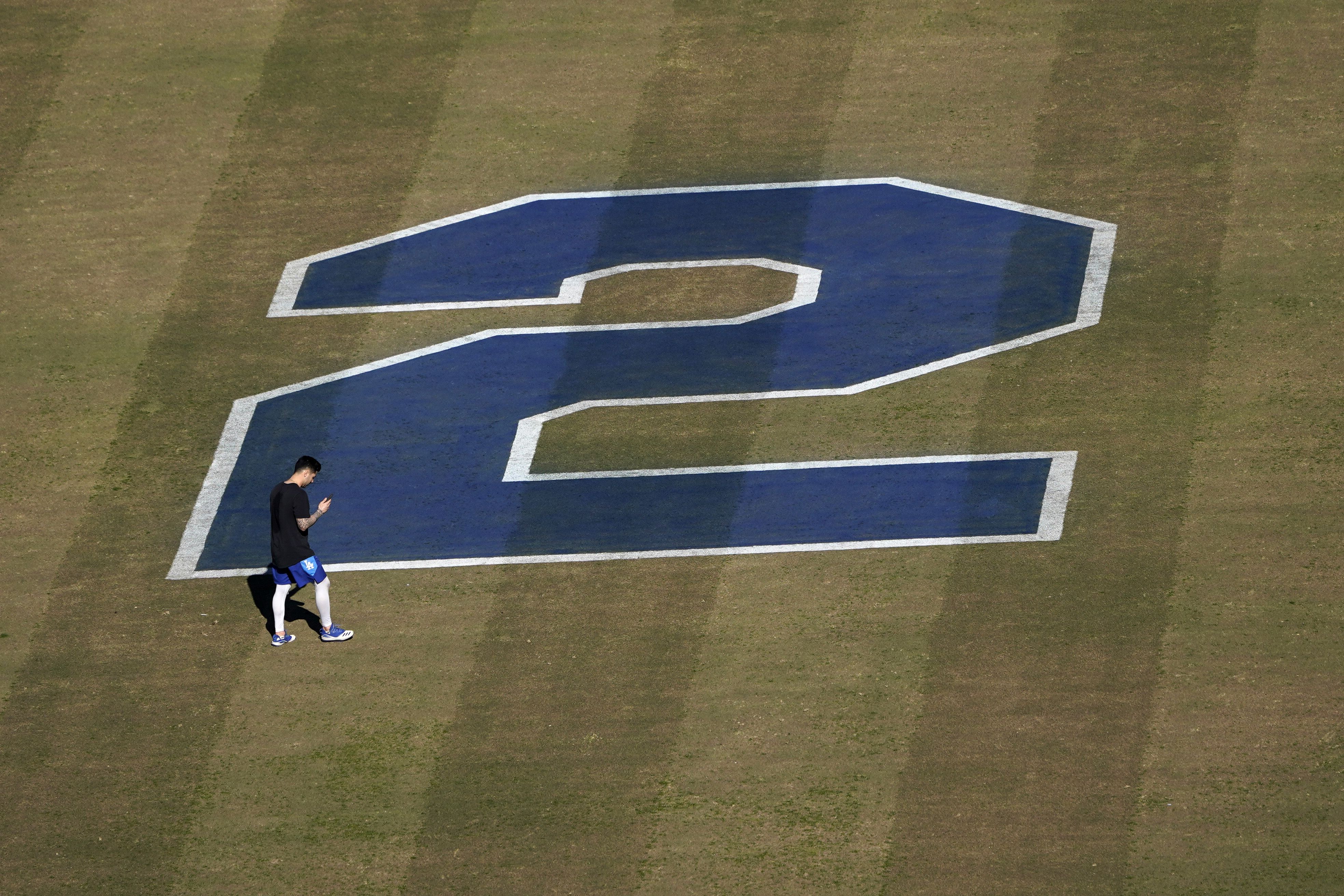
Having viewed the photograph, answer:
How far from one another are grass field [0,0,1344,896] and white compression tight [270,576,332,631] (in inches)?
11.6

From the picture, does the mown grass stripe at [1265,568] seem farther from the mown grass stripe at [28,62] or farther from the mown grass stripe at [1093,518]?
→ the mown grass stripe at [28,62]

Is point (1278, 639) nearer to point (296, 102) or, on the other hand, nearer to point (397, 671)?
point (397, 671)

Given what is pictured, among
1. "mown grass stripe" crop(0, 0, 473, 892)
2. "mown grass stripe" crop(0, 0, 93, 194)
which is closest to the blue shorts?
"mown grass stripe" crop(0, 0, 473, 892)

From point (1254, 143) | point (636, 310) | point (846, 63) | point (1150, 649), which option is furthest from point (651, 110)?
point (1150, 649)

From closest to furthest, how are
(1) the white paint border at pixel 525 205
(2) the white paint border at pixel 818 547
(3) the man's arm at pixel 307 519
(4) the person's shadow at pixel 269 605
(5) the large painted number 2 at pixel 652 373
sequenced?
1. (3) the man's arm at pixel 307 519
2. (4) the person's shadow at pixel 269 605
3. (2) the white paint border at pixel 818 547
4. (5) the large painted number 2 at pixel 652 373
5. (1) the white paint border at pixel 525 205

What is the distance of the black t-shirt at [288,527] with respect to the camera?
1767 centimetres

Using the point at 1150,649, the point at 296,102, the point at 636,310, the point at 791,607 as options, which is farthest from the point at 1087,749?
the point at 296,102

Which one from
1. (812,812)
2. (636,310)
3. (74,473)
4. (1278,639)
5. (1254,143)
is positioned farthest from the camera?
(1254,143)

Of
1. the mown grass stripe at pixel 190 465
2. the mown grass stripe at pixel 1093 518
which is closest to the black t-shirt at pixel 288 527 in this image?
the mown grass stripe at pixel 190 465

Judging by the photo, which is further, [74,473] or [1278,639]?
[74,473]

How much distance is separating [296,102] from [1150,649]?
12.9 m

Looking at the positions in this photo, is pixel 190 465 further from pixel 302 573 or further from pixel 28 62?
pixel 28 62

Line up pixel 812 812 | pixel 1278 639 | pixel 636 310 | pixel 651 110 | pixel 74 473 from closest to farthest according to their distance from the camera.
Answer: pixel 812 812 → pixel 1278 639 → pixel 74 473 → pixel 636 310 → pixel 651 110

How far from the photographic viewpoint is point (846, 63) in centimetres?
2547
